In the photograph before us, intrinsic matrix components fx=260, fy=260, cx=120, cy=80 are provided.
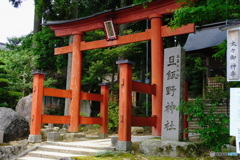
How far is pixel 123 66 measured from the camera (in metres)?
7.44

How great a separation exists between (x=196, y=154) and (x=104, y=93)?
5.63m

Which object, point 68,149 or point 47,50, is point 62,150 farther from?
point 47,50

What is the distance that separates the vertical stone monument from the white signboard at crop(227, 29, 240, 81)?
87.1 inches

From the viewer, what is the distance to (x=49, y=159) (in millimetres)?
7367

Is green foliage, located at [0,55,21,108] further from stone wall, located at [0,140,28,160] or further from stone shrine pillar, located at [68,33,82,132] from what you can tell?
stone wall, located at [0,140,28,160]

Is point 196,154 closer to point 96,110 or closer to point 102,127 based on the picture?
point 102,127

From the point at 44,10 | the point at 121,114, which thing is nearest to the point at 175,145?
the point at 121,114

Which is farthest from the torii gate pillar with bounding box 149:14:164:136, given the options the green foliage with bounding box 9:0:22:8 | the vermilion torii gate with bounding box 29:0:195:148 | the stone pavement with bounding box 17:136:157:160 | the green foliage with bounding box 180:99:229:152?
the green foliage with bounding box 9:0:22:8

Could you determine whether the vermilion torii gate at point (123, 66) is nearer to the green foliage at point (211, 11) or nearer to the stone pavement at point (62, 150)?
the stone pavement at point (62, 150)

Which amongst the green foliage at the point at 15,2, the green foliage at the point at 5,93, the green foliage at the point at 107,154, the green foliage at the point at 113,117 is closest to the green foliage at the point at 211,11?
the green foliage at the point at 107,154

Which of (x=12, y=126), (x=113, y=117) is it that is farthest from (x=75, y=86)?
(x=113, y=117)

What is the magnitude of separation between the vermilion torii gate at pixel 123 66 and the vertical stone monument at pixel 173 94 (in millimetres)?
1010

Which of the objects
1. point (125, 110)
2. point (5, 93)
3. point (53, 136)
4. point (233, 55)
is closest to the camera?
point (233, 55)

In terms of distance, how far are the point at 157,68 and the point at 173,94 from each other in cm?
227
